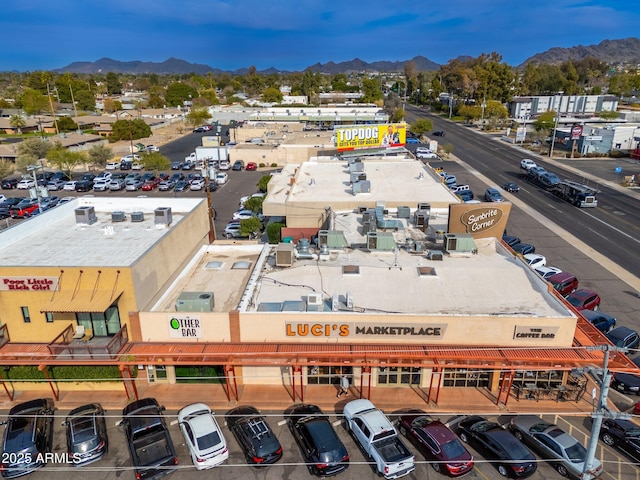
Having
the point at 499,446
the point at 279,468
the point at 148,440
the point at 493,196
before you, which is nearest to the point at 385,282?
the point at 499,446

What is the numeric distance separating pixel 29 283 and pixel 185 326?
28.3 ft

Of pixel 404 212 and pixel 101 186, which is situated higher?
pixel 404 212

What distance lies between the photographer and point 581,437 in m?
20.9

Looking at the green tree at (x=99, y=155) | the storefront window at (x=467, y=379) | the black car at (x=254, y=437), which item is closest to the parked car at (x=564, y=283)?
the storefront window at (x=467, y=379)

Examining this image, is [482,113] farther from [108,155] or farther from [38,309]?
[38,309]

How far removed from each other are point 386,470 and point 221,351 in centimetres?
946

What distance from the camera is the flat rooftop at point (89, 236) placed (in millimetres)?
24953

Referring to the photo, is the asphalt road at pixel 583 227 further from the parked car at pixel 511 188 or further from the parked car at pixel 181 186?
the parked car at pixel 181 186

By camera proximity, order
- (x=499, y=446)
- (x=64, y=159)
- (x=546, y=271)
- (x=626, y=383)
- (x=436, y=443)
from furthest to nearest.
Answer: (x=64, y=159) < (x=546, y=271) < (x=626, y=383) < (x=436, y=443) < (x=499, y=446)

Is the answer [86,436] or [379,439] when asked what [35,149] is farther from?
[379,439]

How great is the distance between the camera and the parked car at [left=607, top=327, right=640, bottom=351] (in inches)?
1055

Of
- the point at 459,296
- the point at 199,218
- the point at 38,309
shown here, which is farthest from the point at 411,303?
the point at 38,309

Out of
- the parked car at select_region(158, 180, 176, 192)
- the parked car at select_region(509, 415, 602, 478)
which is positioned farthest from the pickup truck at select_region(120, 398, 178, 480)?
the parked car at select_region(158, 180, 176, 192)

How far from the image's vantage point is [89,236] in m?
29.0
